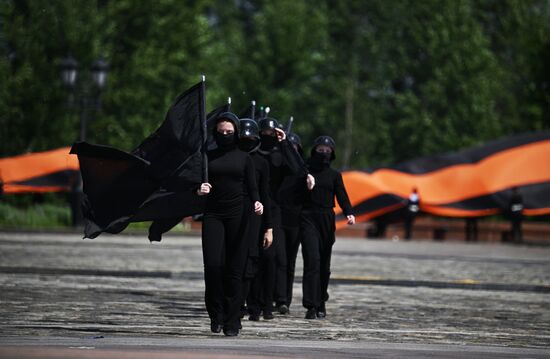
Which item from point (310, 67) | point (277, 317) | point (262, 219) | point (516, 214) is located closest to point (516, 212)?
point (516, 214)

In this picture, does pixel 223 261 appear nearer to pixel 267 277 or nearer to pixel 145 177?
pixel 145 177

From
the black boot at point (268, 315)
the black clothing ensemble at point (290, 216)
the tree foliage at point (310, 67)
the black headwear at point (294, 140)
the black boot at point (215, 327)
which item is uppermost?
the tree foliage at point (310, 67)

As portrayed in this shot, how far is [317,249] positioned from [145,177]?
2.48 metres

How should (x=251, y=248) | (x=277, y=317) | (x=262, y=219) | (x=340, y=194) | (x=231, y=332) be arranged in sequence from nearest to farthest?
(x=231, y=332), (x=251, y=248), (x=262, y=219), (x=277, y=317), (x=340, y=194)

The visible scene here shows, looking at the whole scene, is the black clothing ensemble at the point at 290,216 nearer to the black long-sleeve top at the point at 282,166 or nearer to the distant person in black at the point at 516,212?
the black long-sleeve top at the point at 282,166

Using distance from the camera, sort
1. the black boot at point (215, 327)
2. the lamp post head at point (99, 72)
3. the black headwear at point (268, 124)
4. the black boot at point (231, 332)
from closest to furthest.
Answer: the black boot at point (231, 332) → the black boot at point (215, 327) → the black headwear at point (268, 124) → the lamp post head at point (99, 72)

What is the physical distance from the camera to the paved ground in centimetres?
1095

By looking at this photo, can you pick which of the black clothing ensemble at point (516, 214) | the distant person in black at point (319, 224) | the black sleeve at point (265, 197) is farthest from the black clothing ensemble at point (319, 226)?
the black clothing ensemble at point (516, 214)

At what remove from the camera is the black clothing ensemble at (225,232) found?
40.9ft

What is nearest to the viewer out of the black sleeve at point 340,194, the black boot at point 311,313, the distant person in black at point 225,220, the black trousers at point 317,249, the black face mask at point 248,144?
the distant person in black at point 225,220

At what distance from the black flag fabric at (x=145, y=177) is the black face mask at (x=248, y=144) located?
1.37 ft

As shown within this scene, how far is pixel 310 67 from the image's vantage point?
71750 millimetres

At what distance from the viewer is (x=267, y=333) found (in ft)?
41.5

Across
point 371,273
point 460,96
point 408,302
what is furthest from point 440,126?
point 408,302
